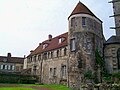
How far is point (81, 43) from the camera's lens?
30156 millimetres

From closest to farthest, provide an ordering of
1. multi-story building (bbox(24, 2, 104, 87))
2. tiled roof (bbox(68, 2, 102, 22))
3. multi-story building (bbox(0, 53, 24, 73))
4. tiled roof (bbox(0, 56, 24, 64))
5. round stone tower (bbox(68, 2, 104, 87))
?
round stone tower (bbox(68, 2, 104, 87)) < multi-story building (bbox(24, 2, 104, 87)) < tiled roof (bbox(68, 2, 102, 22)) < multi-story building (bbox(0, 53, 24, 73)) < tiled roof (bbox(0, 56, 24, 64))

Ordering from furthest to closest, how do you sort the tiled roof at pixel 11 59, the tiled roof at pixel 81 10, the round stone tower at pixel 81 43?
the tiled roof at pixel 11 59 → the tiled roof at pixel 81 10 → the round stone tower at pixel 81 43

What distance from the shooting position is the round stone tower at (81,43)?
29.0m

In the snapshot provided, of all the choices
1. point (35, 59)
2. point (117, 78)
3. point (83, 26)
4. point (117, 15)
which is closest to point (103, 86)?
point (117, 78)

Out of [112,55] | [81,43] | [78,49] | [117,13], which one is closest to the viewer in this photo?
[78,49]

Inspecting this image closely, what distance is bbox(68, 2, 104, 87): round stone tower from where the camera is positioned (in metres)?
29.0

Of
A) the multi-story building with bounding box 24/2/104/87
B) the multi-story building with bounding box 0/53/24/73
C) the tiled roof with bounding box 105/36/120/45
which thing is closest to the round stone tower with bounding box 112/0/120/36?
the tiled roof with bounding box 105/36/120/45

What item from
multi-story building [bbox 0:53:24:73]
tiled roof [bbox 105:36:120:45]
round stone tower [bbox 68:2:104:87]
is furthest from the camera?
multi-story building [bbox 0:53:24:73]

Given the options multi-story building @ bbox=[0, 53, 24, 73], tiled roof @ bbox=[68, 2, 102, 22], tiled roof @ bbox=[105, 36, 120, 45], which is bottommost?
multi-story building @ bbox=[0, 53, 24, 73]

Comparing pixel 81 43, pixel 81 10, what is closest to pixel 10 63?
pixel 81 10

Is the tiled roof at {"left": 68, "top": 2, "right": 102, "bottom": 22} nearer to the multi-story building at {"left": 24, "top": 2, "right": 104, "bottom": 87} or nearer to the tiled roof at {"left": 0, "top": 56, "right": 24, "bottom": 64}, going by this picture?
the multi-story building at {"left": 24, "top": 2, "right": 104, "bottom": 87}

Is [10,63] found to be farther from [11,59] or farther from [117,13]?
[117,13]

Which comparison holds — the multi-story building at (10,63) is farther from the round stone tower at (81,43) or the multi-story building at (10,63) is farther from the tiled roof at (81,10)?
the tiled roof at (81,10)

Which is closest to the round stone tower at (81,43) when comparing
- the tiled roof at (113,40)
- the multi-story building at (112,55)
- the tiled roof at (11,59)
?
the multi-story building at (112,55)
